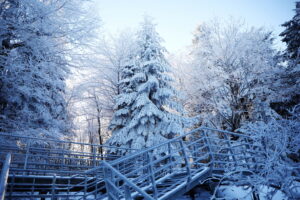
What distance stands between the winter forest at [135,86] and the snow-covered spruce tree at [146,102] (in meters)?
0.06

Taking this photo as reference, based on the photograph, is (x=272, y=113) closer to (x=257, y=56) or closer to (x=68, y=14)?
(x=257, y=56)

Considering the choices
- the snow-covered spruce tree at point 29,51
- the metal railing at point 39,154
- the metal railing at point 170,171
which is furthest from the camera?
the snow-covered spruce tree at point 29,51

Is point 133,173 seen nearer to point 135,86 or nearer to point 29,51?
point 29,51

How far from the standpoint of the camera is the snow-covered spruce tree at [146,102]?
10.5 meters

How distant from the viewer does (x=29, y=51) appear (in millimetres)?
7605

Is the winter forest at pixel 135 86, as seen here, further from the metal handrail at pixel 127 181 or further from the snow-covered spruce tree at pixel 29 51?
the metal handrail at pixel 127 181

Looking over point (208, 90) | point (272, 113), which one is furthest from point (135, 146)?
point (272, 113)

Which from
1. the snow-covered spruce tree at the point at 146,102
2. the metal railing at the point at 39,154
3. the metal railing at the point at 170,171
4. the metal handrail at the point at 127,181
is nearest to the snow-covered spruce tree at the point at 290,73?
the snow-covered spruce tree at the point at 146,102

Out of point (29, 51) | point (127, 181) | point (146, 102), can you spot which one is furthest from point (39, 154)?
point (127, 181)

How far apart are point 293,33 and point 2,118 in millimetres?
16719

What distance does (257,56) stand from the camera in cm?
1104

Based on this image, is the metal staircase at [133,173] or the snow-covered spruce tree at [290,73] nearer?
the metal staircase at [133,173]

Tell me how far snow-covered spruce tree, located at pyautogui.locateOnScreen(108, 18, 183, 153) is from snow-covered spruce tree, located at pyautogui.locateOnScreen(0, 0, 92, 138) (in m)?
3.96

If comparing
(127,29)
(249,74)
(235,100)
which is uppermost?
(127,29)
